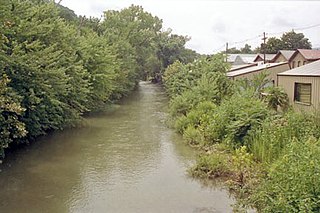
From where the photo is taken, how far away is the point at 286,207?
7.05m

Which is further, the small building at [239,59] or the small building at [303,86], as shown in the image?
the small building at [239,59]

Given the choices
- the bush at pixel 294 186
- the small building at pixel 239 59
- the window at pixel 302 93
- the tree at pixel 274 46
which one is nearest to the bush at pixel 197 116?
the window at pixel 302 93

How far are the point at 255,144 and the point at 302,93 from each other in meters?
6.01

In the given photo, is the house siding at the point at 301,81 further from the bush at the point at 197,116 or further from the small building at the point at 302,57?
the small building at the point at 302,57

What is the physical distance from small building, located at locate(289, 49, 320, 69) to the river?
2065cm

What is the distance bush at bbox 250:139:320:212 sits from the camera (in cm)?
698

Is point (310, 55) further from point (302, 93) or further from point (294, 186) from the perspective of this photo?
point (294, 186)

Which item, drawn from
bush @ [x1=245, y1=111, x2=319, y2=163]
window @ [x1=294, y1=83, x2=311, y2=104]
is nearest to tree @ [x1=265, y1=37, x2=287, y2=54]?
window @ [x1=294, y1=83, x2=311, y2=104]

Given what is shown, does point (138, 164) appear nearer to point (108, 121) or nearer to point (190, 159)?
point (190, 159)

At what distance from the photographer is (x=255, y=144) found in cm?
1305

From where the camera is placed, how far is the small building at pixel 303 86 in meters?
16.7

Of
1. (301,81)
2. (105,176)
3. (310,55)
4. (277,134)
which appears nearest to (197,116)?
(301,81)

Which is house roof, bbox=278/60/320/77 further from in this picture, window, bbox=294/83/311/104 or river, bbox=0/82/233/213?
river, bbox=0/82/233/213

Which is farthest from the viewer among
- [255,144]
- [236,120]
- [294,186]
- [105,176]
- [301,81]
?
[301,81]
